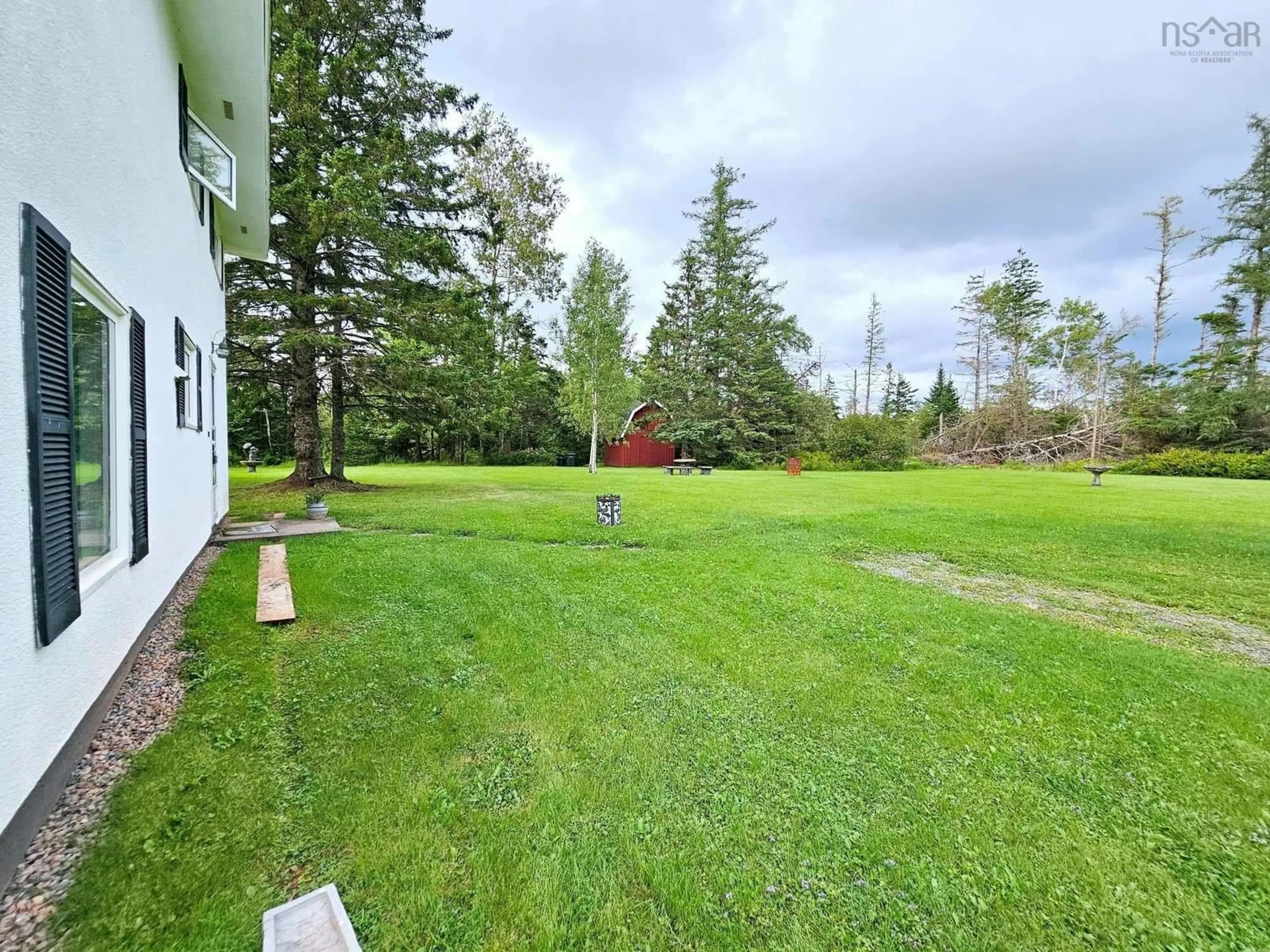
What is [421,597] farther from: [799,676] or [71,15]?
[71,15]

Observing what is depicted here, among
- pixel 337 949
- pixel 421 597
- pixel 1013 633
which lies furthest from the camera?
pixel 421 597

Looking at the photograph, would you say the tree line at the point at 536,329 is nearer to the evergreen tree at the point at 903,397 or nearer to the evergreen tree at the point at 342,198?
the evergreen tree at the point at 342,198

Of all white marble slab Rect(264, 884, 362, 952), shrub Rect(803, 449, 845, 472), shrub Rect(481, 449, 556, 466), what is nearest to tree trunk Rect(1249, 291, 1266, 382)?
shrub Rect(803, 449, 845, 472)

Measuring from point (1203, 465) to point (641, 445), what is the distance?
974 inches

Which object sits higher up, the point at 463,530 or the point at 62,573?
the point at 62,573

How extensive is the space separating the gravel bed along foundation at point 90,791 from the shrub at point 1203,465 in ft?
99.9

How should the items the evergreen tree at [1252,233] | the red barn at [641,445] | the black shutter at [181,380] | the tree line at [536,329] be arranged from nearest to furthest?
the black shutter at [181,380] → the tree line at [536,329] → the evergreen tree at [1252,233] → the red barn at [641,445]

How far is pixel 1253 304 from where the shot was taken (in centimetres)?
2344

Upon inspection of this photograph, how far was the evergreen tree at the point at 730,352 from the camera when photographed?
1044 inches

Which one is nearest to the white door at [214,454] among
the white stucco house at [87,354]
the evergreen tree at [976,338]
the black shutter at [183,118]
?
the white stucco house at [87,354]

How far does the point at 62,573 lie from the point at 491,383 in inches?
426

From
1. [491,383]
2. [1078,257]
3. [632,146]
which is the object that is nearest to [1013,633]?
[491,383]

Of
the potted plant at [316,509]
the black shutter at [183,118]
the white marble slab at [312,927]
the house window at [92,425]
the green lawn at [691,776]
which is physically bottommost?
the green lawn at [691,776]

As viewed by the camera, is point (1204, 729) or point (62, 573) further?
point (1204, 729)
